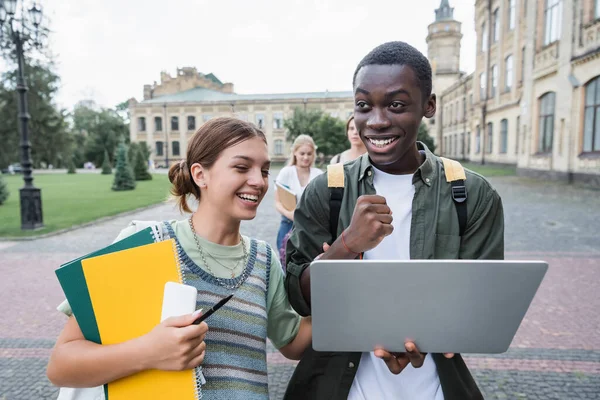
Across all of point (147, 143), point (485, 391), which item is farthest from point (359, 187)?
point (147, 143)

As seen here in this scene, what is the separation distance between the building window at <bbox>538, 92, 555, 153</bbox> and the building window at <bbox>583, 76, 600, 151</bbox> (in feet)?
11.5

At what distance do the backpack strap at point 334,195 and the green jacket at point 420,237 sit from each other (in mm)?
15

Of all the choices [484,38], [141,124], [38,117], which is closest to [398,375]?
[484,38]

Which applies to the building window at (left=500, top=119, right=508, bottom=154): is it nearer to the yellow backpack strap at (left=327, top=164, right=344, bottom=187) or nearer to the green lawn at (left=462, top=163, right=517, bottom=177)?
the green lawn at (left=462, top=163, right=517, bottom=177)

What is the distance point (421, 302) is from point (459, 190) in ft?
1.68

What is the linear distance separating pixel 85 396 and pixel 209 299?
1.45 feet

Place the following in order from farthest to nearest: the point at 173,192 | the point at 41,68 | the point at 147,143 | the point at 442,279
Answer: the point at 147,143 → the point at 41,68 → the point at 173,192 → the point at 442,279

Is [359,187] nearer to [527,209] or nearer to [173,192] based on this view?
[173,192]

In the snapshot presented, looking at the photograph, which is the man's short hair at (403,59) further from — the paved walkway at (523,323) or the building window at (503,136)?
the building window at (503,136)

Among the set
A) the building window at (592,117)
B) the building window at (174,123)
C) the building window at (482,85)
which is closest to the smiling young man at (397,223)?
the building window at (592,117)

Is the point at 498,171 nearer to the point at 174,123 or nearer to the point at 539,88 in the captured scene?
the point at 539,88

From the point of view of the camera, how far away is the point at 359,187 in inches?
60.8

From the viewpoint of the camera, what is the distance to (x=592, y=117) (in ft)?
58.7

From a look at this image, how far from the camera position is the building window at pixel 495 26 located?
31.2m
